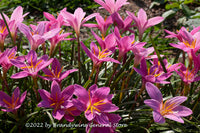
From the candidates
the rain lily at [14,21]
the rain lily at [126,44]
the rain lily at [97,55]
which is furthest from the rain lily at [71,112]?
the rain lily at [14,21]

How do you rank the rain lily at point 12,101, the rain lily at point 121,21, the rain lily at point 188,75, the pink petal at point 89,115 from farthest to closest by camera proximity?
the rain lily at point 121,21, the rain lily at point 188,75, the rain lily at point 12,101, the pink petal at point 89,115

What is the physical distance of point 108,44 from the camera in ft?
3.74

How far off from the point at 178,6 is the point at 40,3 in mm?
1734

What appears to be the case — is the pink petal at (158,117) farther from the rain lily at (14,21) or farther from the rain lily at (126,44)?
the rain lily at (14,21)

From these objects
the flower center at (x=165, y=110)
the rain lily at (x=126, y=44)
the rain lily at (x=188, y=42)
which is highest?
the rain lily at (x=126, y=44)

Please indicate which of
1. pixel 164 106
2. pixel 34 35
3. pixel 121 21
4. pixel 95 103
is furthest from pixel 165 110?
pixel 34 35

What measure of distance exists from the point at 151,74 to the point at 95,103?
1.05 ft

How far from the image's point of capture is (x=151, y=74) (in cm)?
115

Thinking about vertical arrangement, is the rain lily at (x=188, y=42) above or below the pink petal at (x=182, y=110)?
above

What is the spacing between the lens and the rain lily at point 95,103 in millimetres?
950

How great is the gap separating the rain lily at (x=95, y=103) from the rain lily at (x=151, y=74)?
189 millimetres

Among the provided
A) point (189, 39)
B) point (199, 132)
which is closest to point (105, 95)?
point (189, 39)

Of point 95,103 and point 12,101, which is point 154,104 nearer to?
point 95,103

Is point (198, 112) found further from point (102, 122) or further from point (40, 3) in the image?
point (40, 3)
